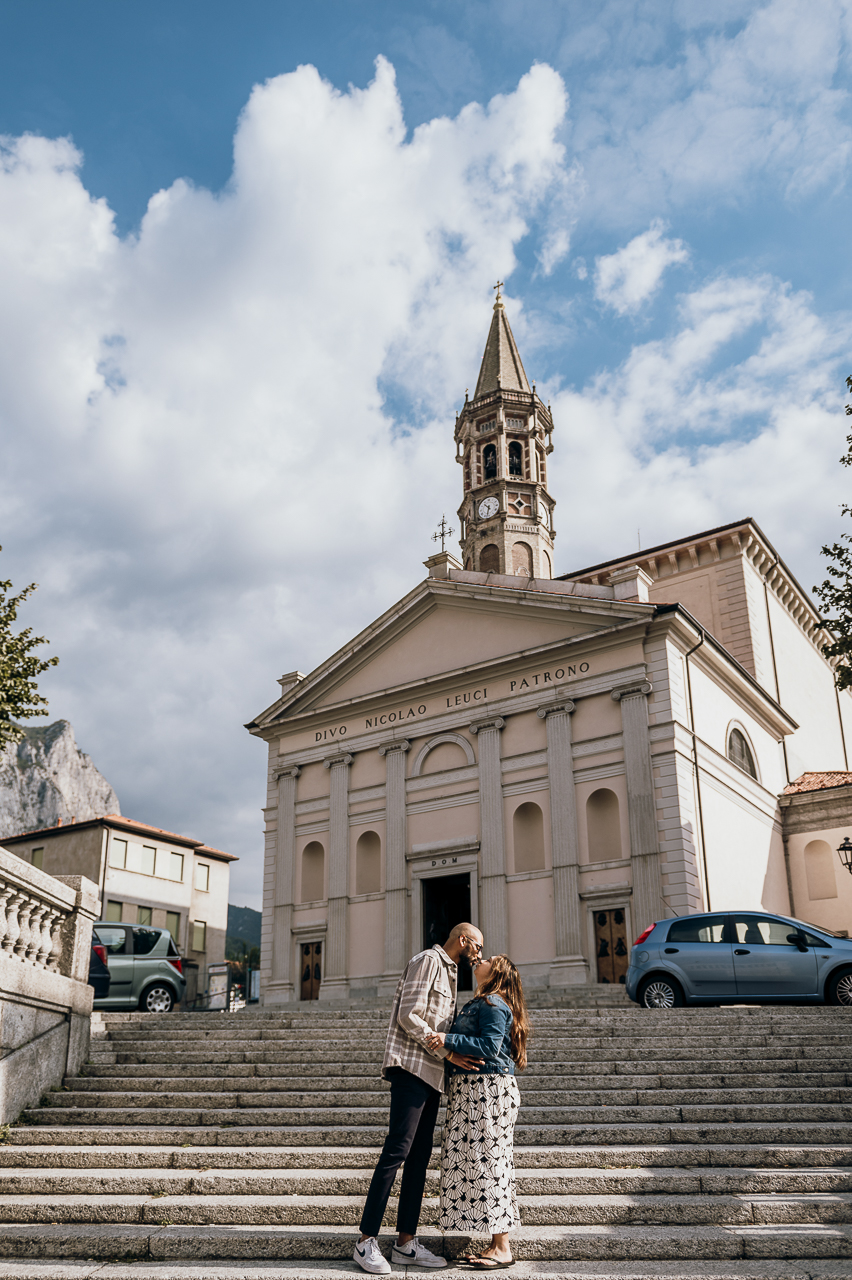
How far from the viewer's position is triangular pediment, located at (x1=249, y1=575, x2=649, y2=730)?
2428 centimetres

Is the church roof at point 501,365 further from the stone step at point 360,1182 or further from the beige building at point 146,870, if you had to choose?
the stone step at point 360,1182

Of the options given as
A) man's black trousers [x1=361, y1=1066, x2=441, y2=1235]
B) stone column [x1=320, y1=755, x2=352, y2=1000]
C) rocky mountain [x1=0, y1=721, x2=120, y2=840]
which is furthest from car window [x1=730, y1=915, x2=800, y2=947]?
rocky mountain [x1=0, y1=721, x2=120, y2=840]

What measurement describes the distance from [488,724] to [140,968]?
10.1 meters

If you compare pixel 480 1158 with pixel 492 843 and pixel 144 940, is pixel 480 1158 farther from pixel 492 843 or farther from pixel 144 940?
pixel 492 843

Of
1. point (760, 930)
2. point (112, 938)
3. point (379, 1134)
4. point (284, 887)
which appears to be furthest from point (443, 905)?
point (379, 1134)

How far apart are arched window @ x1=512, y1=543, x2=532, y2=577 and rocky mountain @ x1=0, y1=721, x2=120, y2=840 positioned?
55.0 m

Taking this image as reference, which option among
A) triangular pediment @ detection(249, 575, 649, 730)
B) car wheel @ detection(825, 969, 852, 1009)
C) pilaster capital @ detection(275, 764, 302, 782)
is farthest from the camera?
pilaster capital @ detection(275, 764, 302, 782)

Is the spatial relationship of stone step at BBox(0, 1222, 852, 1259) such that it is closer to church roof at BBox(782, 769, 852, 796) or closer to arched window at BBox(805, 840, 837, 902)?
arched window at BBox(805, 840, 837, 902)

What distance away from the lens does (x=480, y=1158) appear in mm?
6148

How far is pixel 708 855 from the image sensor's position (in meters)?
22.2

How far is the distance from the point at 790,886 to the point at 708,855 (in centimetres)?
663

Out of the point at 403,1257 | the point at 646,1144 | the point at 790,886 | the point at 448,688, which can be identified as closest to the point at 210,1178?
the point at 403,1257

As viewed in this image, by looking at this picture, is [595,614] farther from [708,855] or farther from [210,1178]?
[210,1178]

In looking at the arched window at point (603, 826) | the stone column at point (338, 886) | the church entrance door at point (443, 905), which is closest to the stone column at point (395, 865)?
the church entrance door at point (443, 905)
